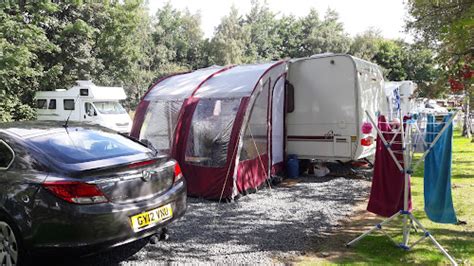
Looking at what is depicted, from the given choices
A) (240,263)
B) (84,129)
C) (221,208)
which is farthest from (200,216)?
(84,129)

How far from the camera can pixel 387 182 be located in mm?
4555

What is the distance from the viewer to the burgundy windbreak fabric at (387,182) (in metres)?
4.50

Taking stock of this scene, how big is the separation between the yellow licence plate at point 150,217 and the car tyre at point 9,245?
38.9 inches

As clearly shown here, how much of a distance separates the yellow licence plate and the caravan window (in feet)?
9.41

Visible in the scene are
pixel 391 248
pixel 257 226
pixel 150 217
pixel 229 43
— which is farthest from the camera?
pixel 229 43

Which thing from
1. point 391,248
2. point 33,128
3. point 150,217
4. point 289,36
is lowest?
point 391,248

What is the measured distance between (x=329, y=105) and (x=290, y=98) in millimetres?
858

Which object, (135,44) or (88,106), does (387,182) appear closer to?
(88,106)

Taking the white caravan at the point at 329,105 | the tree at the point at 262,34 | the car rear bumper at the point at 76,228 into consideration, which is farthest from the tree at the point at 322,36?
the car rear bumper at the point at 76,228

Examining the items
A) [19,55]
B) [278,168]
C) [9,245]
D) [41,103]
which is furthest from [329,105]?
[41,103]

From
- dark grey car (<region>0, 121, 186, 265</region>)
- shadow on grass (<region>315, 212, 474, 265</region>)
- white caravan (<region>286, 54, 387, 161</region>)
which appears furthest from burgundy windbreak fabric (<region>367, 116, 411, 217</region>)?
white caravan (<region>286, 54, 387, 161</region>)

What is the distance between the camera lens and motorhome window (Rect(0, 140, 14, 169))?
371cm

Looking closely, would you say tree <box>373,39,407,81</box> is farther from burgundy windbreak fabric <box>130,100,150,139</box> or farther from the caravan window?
the caravan window

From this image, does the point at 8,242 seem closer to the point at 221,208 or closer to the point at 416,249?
the point at 221,208
